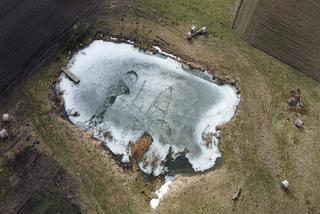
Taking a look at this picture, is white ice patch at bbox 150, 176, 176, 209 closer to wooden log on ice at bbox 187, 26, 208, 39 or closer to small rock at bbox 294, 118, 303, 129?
small rock at bbox 294, 118, 303, 129

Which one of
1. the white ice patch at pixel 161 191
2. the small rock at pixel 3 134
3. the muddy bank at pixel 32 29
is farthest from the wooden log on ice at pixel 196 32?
the small rock at pixel 3 134

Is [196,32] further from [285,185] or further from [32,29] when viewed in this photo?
[285,185]

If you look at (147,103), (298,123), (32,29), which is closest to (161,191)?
(147,103)

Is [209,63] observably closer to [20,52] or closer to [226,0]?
[226,0]

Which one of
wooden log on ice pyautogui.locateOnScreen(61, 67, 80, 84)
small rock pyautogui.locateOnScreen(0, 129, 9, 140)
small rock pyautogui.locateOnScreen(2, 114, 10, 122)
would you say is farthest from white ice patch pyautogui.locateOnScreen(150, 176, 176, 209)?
small rock pyautogui.locateOnScreen(2, 114, 10, 122)

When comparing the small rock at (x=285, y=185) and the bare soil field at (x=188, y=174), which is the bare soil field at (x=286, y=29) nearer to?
the bare soil field at (x=188, y=174)
